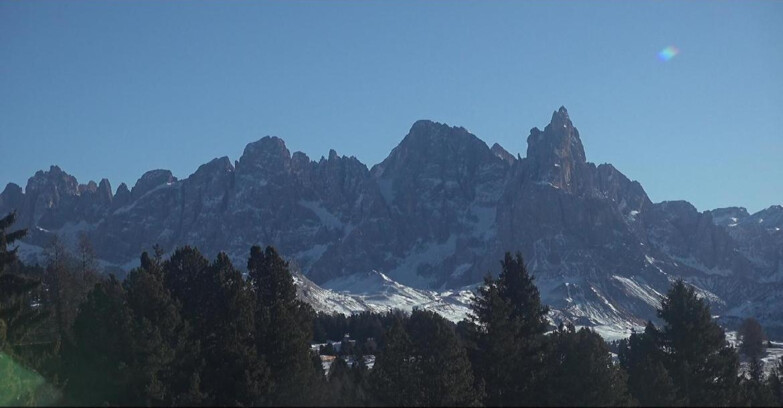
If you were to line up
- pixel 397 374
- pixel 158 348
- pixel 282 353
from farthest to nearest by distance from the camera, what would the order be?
pixel 282 353
pixel 397 374
pixel 158 348

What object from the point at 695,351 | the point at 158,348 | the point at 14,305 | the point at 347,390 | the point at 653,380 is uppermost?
the point at 695,351

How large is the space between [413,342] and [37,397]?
2065cm

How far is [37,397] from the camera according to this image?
32.8 metres

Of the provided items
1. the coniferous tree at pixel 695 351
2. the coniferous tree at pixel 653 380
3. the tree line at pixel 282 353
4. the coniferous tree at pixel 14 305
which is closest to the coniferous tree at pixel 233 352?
the tree line at pixel 282 353

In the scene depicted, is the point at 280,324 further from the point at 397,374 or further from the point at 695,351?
the point at 695,351

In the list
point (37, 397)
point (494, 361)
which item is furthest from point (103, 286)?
point (494, 361)

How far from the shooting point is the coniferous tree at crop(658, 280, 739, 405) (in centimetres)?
4981

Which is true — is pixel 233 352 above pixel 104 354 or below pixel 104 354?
above

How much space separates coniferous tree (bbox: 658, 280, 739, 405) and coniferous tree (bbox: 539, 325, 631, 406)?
3.80 meters

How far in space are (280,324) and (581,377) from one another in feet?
52.6

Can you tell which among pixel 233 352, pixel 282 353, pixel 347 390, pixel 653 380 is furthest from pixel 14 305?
pixel 653 380

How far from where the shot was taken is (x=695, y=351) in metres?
51.3

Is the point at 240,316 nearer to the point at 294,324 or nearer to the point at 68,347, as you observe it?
the point at 294,324

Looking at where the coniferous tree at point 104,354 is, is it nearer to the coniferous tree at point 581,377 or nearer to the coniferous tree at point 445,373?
the coniferous tree at point 445,373
